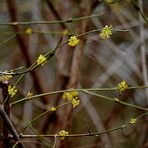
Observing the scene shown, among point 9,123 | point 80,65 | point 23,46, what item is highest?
point 23,46

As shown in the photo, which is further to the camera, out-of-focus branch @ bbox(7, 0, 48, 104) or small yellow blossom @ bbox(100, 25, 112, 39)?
out-of-focus branch @ bbox(7, 0, 48, 104)

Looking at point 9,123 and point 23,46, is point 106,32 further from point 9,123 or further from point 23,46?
point 23,46

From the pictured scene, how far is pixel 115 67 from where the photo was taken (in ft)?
10.2

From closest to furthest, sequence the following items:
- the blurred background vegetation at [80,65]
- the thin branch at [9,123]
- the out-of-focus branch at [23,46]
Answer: the thin branch at [9,123]
the blurred background vegetation at [80,65]
the out-of-focus branch at [23,46]

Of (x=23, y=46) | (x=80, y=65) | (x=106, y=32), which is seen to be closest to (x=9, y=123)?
(x=106, y=32)

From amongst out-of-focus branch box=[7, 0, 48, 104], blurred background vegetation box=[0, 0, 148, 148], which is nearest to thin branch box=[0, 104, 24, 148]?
blurred background vegetation box=[0, 0, 148, 148]

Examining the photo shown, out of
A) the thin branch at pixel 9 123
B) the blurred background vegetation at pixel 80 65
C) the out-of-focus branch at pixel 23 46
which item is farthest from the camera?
the out-of-focus branch at pixel 23 46

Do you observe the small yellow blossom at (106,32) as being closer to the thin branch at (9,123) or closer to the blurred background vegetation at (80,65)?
the thin branch at (9,123)

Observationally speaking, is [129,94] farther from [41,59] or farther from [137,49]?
[41,59]

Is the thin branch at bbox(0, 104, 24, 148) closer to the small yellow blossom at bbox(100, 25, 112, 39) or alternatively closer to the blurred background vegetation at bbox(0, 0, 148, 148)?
the small yellow blossom at bbox(100, 25, 112, 39)

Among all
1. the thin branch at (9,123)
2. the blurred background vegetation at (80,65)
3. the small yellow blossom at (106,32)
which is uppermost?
the blurred background vegetation at (80,65)

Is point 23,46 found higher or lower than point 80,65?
higher

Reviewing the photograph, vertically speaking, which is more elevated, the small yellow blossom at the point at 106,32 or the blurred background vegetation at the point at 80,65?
the blurred background vegetation at the point at 80,65

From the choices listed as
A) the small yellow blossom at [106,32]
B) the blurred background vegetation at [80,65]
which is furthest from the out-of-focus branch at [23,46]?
the small yellow blossom at [106,32]
